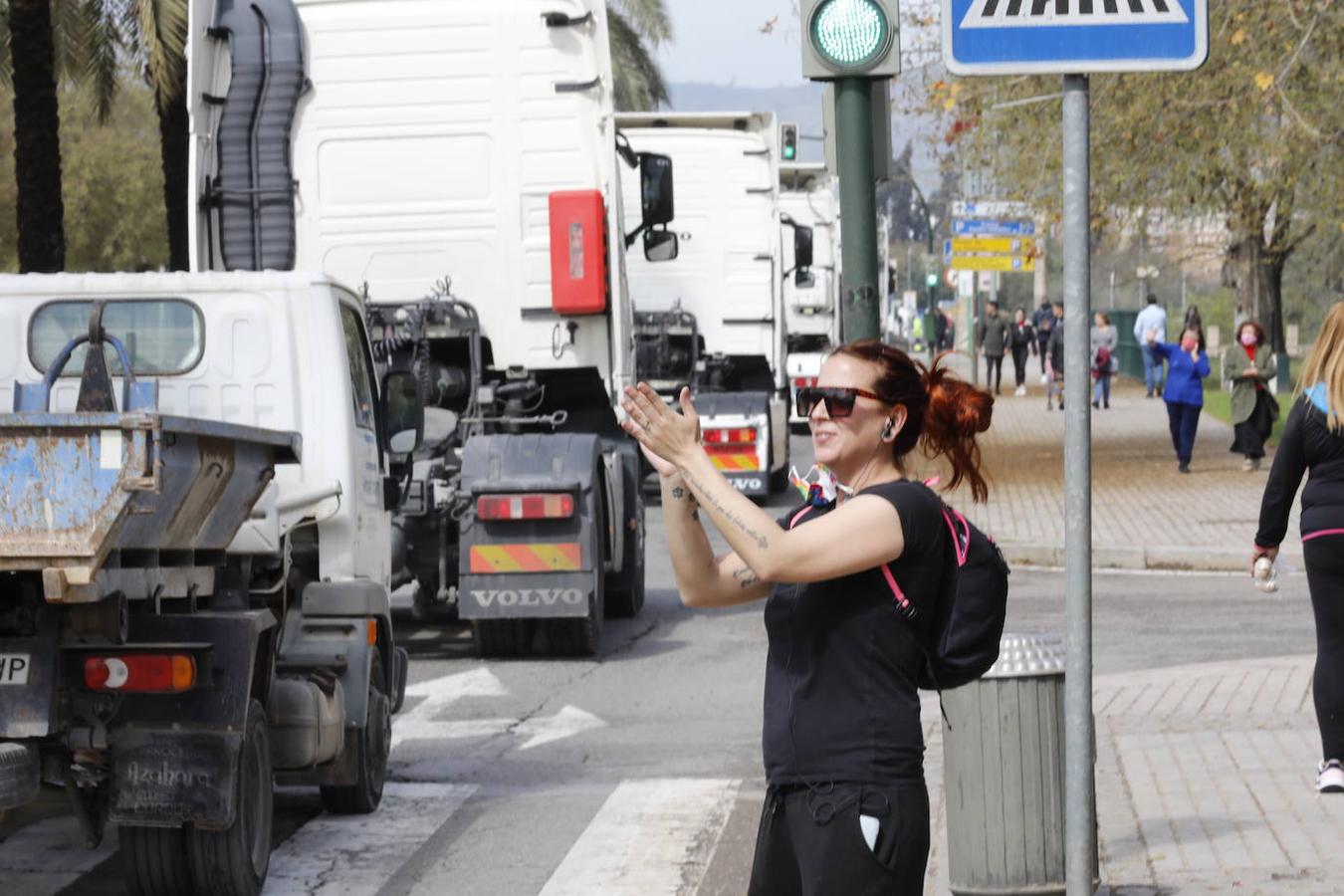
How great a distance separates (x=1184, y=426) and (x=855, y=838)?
2060cm

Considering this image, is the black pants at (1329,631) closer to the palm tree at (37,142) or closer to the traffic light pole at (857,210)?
the traffic light pole at (857,210)

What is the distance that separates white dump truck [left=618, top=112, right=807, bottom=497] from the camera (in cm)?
2141

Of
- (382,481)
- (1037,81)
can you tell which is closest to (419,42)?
(382,481)

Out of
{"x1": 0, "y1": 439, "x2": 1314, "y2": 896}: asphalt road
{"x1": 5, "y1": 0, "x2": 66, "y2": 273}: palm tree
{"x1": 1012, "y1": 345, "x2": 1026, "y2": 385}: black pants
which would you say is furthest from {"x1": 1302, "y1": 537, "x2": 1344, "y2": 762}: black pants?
{"x1": 1012, "y1": 345, "x2": 1026, "y2": 385}: black pants

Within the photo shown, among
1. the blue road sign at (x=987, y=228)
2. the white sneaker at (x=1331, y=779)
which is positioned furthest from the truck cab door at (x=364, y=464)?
the blue road sign at (x=987, y=228)

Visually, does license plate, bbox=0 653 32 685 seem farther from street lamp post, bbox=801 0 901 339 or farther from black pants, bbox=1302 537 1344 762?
black pants, bbox=1302 537 1344 762

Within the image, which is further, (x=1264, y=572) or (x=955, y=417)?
(x=1264, y=572)

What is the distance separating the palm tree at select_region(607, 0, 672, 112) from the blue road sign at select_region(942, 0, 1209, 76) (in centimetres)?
3619

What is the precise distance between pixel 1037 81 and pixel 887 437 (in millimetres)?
19627

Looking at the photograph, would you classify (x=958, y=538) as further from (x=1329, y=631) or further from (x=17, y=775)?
(x=1329, y=631)

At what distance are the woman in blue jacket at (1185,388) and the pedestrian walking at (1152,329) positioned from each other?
10.4 ft

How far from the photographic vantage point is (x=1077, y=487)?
4828mm

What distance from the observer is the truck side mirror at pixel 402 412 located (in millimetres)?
8828

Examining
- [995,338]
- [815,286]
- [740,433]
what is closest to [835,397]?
[740,433]
